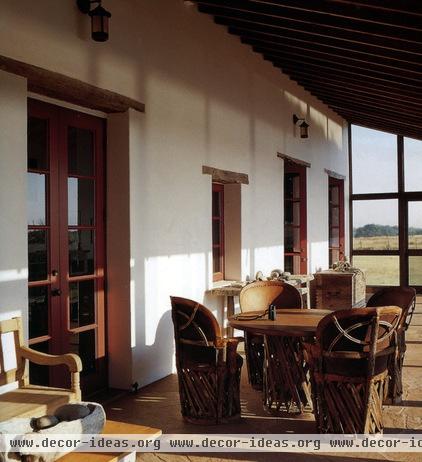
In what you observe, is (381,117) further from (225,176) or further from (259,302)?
(259,302)

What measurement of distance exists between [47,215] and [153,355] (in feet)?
5.73

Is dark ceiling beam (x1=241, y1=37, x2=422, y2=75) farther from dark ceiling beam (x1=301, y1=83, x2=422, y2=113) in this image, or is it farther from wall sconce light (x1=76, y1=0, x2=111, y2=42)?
wall sconce light (x1=76, y1=0, x2=111, y2=42)

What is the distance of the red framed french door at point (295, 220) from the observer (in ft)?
30.9

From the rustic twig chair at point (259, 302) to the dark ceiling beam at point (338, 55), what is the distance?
257 cm

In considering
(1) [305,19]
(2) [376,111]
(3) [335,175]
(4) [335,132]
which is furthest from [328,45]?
(4) [335,132]

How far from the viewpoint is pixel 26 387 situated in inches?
143

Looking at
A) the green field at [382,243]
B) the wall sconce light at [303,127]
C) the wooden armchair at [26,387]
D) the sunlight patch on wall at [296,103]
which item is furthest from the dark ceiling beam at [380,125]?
the wooden armchair at [26,387]

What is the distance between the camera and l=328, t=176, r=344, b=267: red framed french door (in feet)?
38.4

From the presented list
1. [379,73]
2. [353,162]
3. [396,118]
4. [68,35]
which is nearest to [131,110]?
[68,35]

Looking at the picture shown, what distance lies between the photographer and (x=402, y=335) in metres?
4.86

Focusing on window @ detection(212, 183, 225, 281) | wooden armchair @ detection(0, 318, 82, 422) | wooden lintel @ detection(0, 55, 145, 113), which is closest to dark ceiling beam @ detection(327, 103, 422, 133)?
window @ detection(212, 183, 225, 281)

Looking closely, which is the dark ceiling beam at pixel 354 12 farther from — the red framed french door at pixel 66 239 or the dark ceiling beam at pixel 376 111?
the dark ceiling beam at pixel 376 111

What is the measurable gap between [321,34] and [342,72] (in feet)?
6.49

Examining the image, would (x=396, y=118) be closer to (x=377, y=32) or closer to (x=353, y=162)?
(x=353, y=162)
